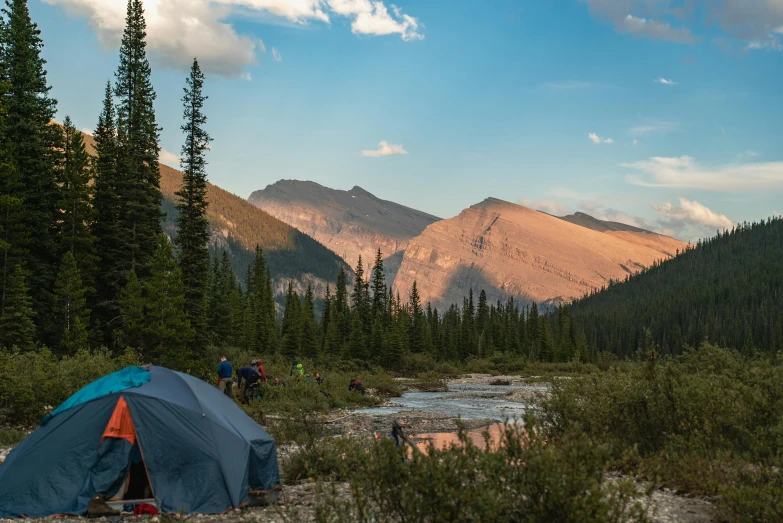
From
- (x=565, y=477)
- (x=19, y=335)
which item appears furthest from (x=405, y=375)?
(x=565, y=477)

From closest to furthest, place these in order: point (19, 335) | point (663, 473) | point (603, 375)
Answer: point (663, 473) < point (603, 375) < point (19, 335)

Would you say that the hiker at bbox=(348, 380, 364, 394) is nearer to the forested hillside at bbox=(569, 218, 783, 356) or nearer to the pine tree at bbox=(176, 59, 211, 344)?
the pine tree at bbox=(176, 59, 211, 344)

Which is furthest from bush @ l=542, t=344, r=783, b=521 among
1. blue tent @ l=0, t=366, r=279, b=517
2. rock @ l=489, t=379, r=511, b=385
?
rock @ l=489, t=379, r=511, b=385

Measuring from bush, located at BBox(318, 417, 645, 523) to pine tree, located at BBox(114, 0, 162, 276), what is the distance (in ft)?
114

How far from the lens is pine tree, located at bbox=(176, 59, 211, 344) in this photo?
45.1m

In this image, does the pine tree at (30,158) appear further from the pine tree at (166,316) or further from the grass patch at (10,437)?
the grass patch at (10,437)

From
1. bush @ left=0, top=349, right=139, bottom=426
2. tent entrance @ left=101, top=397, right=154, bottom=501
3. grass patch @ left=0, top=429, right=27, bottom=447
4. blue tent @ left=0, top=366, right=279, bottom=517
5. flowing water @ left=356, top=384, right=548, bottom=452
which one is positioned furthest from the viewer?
flowing water @ left=356, top=384, right=548, bottom=452

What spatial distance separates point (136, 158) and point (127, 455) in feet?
114

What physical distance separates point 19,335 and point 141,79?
22.4m

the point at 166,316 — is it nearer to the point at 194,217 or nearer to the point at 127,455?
the point at 194,217

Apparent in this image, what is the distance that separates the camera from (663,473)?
14.9 metres

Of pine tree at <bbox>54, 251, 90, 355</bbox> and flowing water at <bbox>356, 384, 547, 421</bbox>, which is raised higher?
pine tree at <bbox>54, 251, 90, 355</bbox>

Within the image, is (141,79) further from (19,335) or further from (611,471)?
(611,471)

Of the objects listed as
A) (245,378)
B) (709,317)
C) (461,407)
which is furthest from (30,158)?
(709,317)
